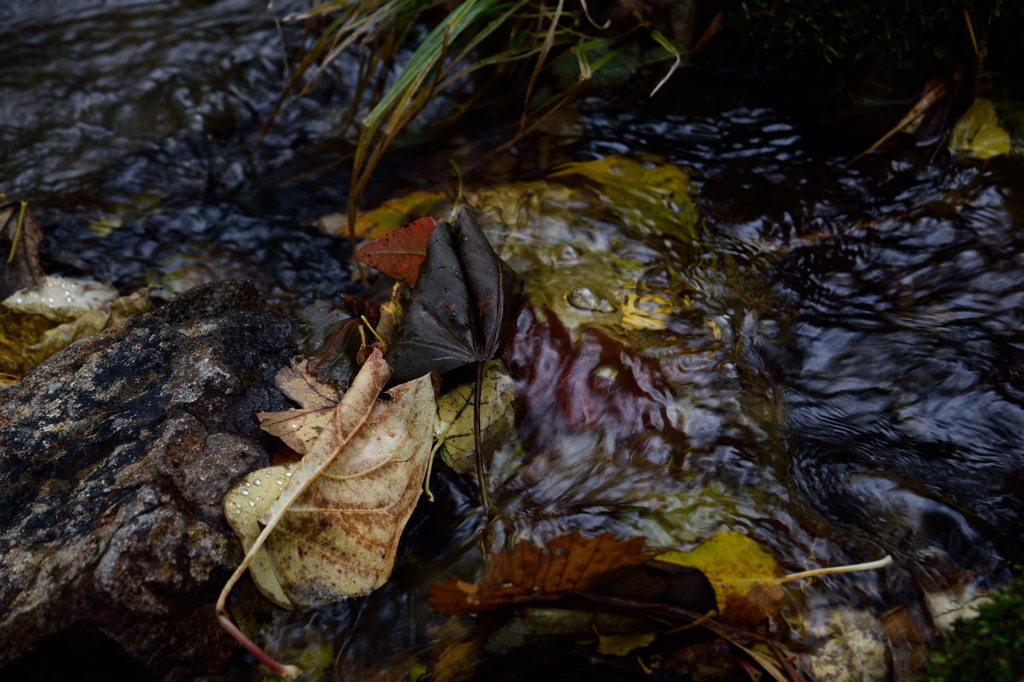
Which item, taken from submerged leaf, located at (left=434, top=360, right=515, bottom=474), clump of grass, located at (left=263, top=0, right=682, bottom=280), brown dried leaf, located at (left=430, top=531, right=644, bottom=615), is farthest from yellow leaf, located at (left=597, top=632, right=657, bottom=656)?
clump of grass, located at (left=263, top=0, right=682, bottom=280)

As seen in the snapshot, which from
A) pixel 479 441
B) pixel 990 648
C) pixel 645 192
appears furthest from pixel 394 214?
pixel 990 648

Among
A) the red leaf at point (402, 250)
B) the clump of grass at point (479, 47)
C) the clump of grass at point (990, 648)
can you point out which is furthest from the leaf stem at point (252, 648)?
the clump of grass at point (479, 47)

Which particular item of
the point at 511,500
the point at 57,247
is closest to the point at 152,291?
the point at 57,247

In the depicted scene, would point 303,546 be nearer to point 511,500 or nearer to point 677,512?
point 511,500

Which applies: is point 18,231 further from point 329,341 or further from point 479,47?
point 479,47

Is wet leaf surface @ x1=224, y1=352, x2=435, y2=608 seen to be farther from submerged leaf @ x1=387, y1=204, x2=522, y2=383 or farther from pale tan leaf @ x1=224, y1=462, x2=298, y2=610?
submerged leaf @ x1=387, y1=204, x2=522, y2=383
